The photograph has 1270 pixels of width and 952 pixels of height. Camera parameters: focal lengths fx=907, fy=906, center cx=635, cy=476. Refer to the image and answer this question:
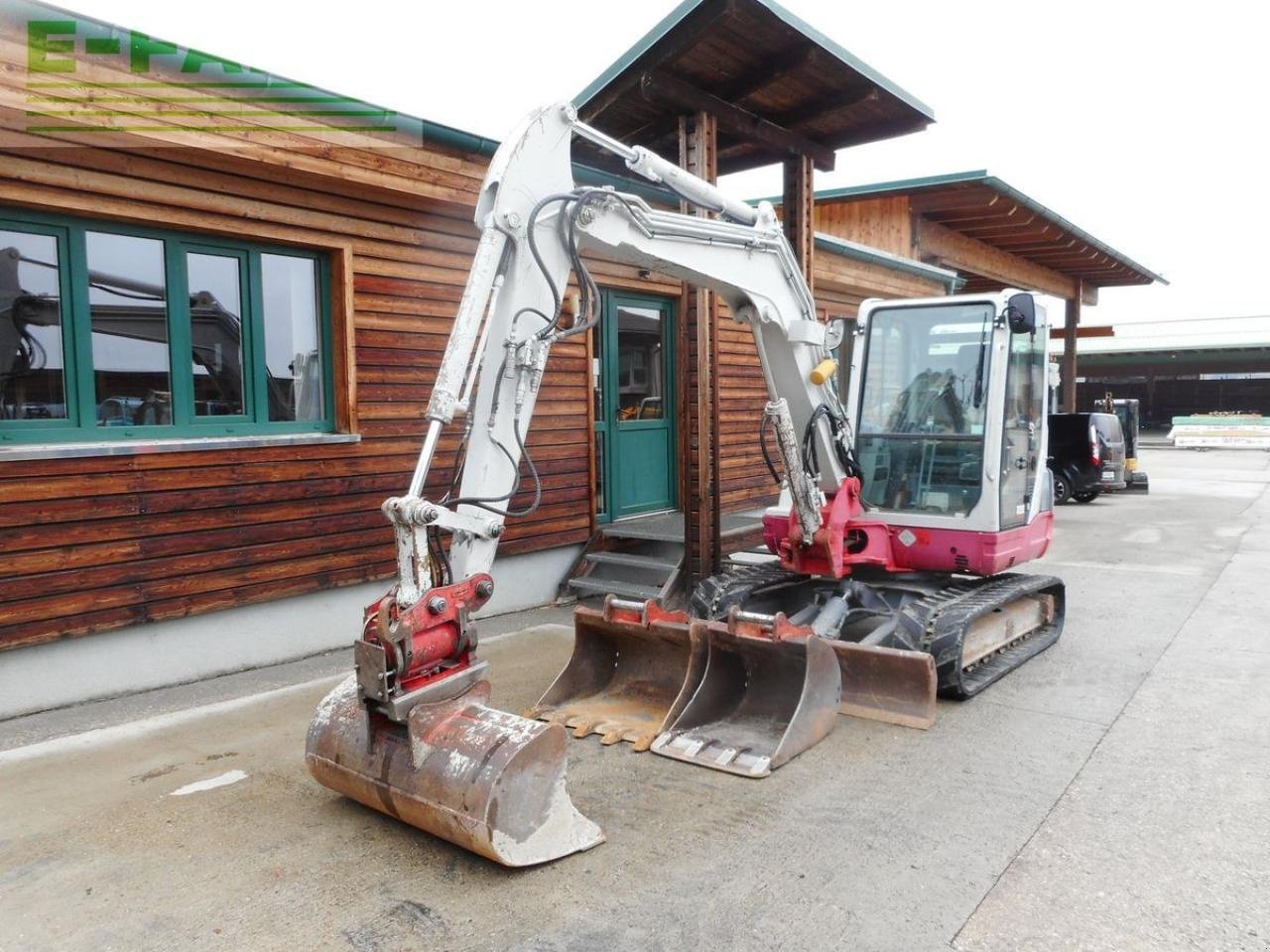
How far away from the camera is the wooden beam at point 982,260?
43.8 ft

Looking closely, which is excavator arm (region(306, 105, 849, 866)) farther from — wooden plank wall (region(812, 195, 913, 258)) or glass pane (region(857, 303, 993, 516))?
wooden plank wall (region(812, 195, 913, 258))

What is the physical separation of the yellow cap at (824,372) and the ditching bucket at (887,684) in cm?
154

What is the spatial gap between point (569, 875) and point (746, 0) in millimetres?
5318

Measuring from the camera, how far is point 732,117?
7.00 m

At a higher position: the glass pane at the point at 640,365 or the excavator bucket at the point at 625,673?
the glass pane at the point at 640,365

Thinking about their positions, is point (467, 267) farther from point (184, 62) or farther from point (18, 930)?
point (18, 930)

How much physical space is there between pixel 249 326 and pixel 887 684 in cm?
433

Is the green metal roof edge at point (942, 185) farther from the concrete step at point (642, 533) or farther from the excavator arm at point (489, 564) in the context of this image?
the excavator arm at point (489, 564)

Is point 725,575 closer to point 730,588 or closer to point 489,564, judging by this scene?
point 730,588

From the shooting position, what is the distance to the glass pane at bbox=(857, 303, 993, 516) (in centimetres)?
563

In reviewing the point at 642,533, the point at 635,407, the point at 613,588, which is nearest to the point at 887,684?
the point at 613,588

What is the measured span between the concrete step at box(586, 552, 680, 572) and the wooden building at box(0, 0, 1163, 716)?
0.21m

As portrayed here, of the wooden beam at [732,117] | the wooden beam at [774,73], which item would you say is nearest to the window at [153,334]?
the wooden beam at [732,117]

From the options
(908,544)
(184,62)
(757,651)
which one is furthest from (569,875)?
(184,62)
